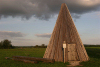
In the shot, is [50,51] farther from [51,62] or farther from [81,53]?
[81,53]

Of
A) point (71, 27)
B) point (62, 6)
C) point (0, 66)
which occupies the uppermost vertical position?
point (62, 6)

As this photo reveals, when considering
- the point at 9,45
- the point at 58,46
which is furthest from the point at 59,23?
the point at 9,45

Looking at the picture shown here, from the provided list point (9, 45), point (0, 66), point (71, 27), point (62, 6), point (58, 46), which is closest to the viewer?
point (0, 66)

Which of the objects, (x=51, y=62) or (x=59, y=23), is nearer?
(x=51, y=62)

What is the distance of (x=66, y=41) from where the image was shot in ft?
39.7

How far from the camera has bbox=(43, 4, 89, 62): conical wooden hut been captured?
39.3ft

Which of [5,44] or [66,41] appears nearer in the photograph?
[66,41]

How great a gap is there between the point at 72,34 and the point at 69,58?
2.72 metres

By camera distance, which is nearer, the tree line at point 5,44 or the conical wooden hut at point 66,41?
the conical wooden hut at point 66,41

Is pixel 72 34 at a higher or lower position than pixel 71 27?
lower

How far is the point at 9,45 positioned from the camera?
61.3m

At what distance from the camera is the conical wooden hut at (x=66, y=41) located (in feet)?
39.3

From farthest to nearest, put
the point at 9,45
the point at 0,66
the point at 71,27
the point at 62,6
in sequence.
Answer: the point at 9,45
the point at 62,6
the point at 71,27
the point at 0,66

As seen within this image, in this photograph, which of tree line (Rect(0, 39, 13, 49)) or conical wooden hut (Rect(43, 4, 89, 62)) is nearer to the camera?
conical wooden hut (Rect(43, 4, 89, 62))
